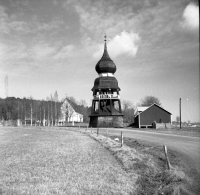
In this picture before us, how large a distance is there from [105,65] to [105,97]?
259 inches

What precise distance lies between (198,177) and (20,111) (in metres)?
77.2

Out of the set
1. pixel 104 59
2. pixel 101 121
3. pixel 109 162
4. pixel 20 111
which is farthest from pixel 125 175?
pixel 20 111

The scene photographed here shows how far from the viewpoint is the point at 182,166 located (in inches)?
389

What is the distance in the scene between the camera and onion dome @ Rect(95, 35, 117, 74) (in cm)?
4659

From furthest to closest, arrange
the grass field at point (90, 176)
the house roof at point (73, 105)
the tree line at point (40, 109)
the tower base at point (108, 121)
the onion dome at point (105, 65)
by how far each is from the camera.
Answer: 1. the house roof at point (73, 105)
2. the tree line at point (40, 109)
3. the onion dome at point (105, 65)
4. the tower base at point (108, 121)
5. the grass field at point (90, 176)

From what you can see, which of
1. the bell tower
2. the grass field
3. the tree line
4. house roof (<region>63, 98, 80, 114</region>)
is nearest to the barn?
the bell tower

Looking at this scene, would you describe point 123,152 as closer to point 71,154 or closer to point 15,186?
point 71,154

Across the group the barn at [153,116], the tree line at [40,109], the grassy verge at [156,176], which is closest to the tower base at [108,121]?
the barn at [153,116]

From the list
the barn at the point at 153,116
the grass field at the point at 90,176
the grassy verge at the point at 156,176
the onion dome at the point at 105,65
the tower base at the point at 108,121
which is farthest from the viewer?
the barn at the point at 153,116

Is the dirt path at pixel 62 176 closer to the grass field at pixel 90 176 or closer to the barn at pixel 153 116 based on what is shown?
the grass field at pixel 90 176

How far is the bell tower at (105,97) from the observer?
43625 millimetres

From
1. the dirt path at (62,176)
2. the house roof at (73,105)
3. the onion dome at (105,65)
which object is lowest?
the dirt path at (62,176)

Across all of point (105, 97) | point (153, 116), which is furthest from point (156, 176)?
point (153, 116)

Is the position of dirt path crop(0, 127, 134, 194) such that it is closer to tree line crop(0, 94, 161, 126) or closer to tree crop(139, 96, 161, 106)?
tree line crop(0, 94, 161, 126)
